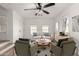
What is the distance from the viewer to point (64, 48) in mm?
2410

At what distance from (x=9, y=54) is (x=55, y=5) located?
4.44 feet

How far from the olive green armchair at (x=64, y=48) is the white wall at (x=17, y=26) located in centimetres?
78

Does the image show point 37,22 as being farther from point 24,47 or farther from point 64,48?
point 64,48

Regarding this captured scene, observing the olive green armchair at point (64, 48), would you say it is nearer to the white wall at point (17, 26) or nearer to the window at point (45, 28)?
the window at point (45, 28)

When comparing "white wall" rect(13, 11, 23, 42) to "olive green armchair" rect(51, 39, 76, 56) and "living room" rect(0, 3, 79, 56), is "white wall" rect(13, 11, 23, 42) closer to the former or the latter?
"living room" rect(0, 3, 79, 56)

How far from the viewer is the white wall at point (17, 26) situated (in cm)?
245

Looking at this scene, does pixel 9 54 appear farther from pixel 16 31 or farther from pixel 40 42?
pixel 40 42

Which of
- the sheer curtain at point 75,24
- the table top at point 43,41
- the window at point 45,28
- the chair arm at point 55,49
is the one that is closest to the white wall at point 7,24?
the table top at point 43,41

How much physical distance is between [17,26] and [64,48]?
1168 mm

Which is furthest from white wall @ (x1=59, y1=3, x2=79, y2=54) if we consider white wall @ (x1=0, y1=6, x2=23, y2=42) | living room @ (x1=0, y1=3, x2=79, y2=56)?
white wall @ (x1=0, y1=6, x2=23, y2=42)

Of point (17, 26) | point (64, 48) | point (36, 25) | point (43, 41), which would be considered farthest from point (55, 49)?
point (17, 26)

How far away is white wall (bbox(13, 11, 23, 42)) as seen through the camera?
2448mm

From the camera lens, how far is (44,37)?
7.96 ft

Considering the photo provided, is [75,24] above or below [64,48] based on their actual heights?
above
